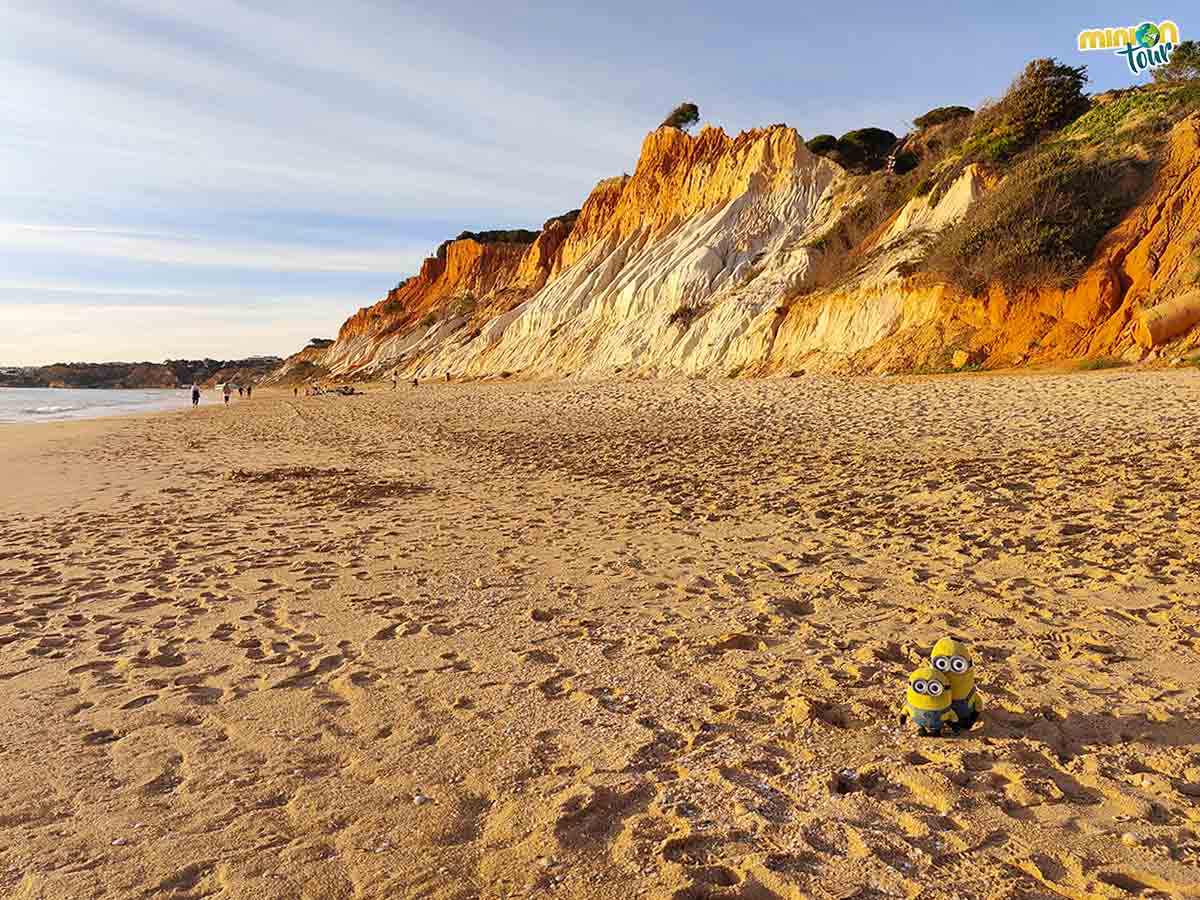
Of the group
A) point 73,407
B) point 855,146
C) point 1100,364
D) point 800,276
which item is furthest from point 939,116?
point 73,407

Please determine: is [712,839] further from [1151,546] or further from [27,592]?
[27,592]

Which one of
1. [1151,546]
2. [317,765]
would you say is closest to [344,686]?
[317,765]

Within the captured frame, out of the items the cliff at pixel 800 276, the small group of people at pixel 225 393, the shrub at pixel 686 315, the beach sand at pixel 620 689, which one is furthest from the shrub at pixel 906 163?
the small group of people at pixel 225 393

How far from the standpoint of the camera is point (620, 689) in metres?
3.76

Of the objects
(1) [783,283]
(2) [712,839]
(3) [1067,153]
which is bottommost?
(2) [712,839]

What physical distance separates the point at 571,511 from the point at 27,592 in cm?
480

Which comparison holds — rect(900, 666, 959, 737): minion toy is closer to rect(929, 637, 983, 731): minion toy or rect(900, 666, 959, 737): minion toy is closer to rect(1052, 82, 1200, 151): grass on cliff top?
rect(929, 637, 983, 731): minion toy

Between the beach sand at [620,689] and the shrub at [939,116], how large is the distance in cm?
3367

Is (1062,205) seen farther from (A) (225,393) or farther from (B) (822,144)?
(A) (225,393)

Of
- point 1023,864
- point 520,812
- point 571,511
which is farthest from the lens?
point 571,511

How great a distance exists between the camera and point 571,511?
7.99 meters

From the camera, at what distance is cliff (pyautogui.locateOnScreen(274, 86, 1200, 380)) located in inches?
747

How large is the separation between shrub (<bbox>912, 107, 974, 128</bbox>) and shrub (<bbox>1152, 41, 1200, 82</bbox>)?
987cm

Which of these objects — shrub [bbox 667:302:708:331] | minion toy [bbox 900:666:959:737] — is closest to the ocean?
shrub [bbox 667:302:708:331]
